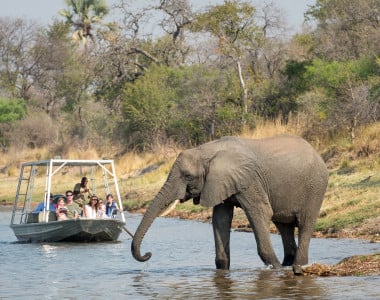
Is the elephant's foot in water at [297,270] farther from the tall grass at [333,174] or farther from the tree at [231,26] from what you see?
the tree at [231,26]

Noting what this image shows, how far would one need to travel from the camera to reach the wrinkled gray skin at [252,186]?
568 inches

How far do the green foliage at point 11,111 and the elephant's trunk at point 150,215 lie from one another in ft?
158

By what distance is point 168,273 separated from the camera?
16047mm

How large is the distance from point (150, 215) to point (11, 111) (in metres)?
49.7

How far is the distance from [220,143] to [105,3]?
6791 centimetres

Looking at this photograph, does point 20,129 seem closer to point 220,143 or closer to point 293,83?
point 293,83

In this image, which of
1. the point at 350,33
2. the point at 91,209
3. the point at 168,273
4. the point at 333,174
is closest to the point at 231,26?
the point at 350,33

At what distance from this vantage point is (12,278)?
1596cm

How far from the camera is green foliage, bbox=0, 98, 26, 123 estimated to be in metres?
61.7

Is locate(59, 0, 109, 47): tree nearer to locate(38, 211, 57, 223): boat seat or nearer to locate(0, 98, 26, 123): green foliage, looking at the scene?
locate(0, 98, 26, 123): green foliage

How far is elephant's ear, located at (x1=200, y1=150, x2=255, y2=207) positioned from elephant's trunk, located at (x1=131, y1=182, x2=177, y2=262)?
19.1 inches

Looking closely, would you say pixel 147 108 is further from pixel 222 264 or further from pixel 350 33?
pixel 222 264

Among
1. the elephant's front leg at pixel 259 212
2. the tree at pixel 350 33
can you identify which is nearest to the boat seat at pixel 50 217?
the elephant's front leg at pixel 259 212

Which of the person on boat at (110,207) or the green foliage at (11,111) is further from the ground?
the green foliage at (11,111)
